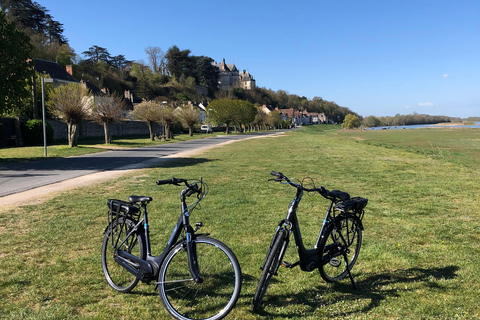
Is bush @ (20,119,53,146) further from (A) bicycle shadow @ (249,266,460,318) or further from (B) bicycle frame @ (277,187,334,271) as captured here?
(B) bicycle frame @ (277,187,334,271)

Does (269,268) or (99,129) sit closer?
(269,268)

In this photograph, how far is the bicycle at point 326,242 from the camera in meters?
3.41

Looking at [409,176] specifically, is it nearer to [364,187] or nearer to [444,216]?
[364,187]

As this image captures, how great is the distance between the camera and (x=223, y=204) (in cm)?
814

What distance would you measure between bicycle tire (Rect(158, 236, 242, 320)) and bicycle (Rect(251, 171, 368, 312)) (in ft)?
1.15

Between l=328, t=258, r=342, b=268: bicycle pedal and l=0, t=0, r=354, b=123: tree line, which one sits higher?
l=0, t=0, r=354, b=123: tree line

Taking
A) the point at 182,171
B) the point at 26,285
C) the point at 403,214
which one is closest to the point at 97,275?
the point at 26,285

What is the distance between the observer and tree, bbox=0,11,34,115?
639 inches

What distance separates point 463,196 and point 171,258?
882 centimetres

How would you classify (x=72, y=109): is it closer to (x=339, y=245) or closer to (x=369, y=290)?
(x=339, y=245)

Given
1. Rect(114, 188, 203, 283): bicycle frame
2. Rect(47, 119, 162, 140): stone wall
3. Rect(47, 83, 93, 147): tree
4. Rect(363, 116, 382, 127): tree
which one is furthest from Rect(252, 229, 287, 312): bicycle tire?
Rect(363, 116, 382, 127): tree

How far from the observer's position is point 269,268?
3383 millimetres

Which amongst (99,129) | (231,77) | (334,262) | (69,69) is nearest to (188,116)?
(99,129)

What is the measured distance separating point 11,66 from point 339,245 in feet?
59.1
